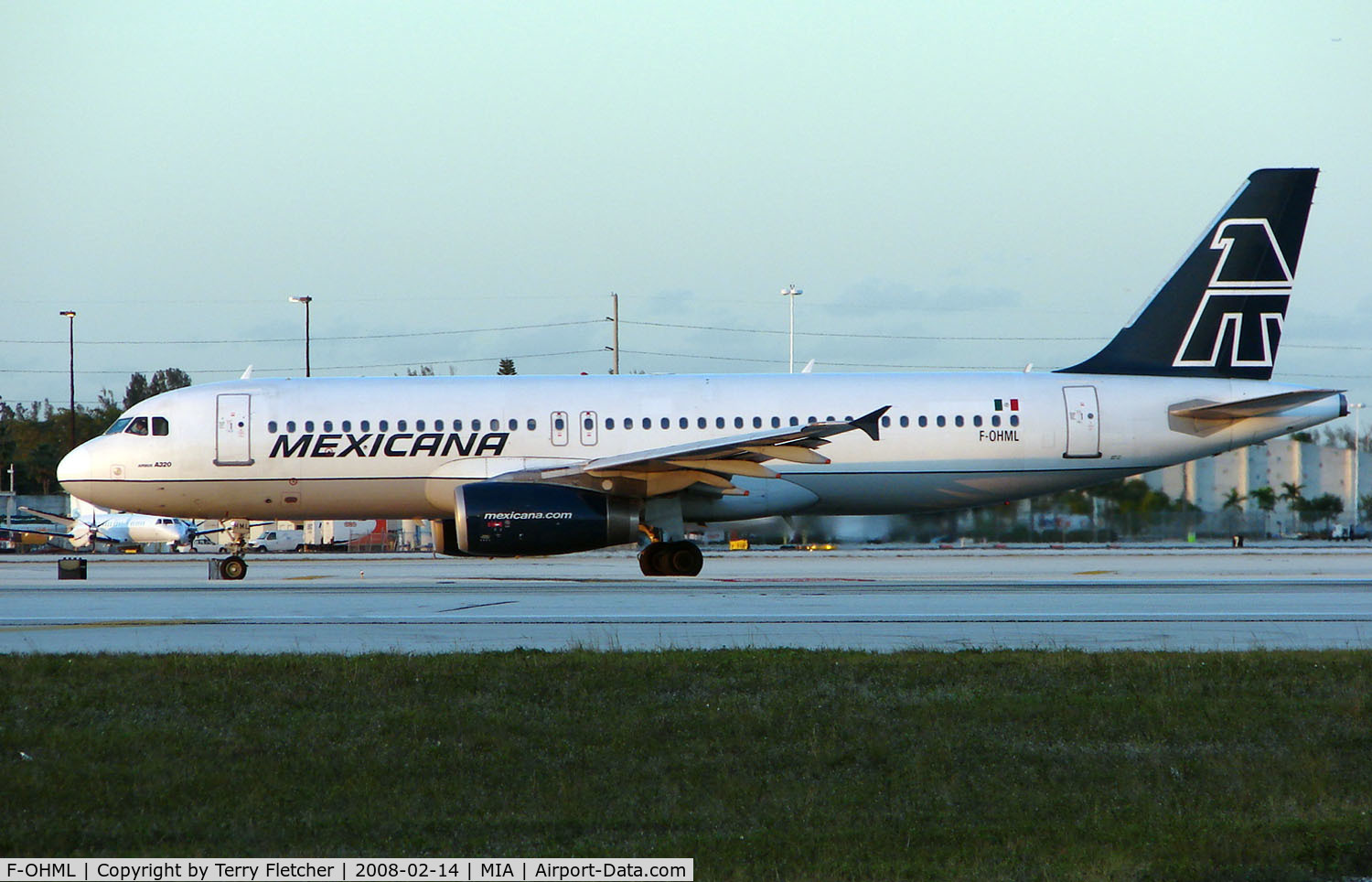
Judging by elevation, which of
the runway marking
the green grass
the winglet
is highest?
the winglet

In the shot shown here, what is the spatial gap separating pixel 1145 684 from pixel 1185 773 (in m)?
2.46

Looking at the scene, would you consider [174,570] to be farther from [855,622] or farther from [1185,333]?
[1185,333]

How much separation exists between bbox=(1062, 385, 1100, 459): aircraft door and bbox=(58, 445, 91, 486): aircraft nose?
17.5m

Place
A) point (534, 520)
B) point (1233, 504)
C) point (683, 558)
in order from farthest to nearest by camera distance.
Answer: point (1233, 504) < point (683, 558) < point (534, 520)

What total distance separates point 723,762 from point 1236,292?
770 inches

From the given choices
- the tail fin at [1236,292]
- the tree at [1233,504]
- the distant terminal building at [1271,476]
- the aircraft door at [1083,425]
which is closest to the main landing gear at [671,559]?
the aircraft door at [1083,425]

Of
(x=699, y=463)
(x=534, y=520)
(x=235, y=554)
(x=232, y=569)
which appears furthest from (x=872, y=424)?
(x=235, y=554)

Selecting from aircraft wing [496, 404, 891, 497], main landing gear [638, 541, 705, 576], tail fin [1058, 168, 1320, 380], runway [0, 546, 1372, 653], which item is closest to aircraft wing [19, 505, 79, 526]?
runway [0, 546, 1372, 653]

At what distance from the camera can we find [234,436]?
23359 mm

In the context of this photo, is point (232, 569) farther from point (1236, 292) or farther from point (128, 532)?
point (128, 532)

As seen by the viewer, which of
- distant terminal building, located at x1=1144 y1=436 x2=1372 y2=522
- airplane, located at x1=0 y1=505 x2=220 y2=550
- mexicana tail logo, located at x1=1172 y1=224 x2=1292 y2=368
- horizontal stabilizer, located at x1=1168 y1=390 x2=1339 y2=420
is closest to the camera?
horizontal stabilizer, located at x1=1168 y1=390 x2=1339 y2=420

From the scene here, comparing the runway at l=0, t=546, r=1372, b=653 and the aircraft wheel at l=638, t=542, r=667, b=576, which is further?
the aircraft wheel at l=638, t=542, r=667, b=576

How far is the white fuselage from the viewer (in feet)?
76.1

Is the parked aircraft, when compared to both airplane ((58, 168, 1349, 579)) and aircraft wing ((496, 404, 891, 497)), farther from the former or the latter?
aircraft wing ((496, 404, 891, 497))
